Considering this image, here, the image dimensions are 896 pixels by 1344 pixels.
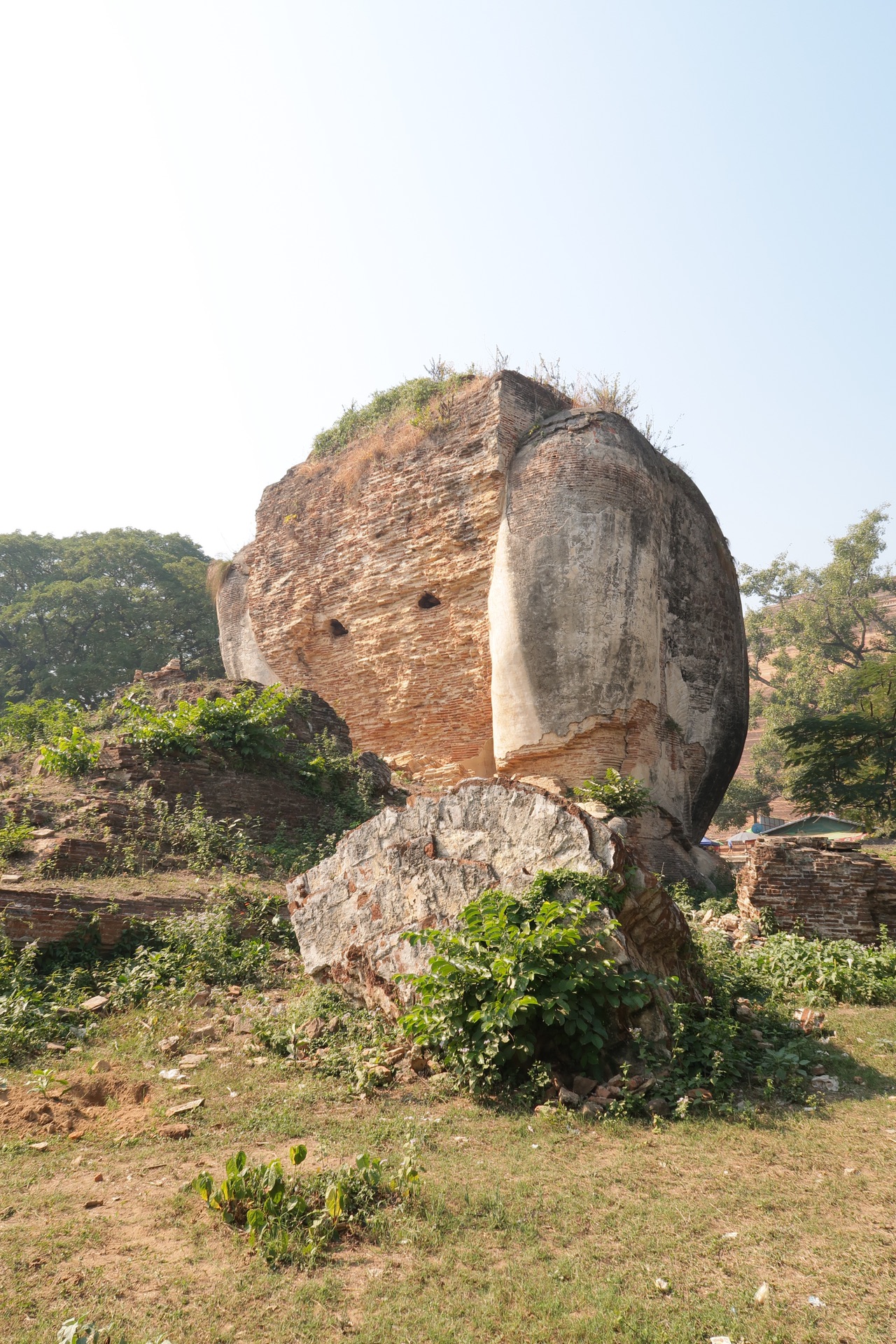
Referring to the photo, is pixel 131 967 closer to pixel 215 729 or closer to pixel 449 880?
pixel 449 880

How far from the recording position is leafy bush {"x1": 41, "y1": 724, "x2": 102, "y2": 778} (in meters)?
8.42

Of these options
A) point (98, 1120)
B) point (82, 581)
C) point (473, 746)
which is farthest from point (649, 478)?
point (82, 581)

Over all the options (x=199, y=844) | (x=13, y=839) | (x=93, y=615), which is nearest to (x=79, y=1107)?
(x=13, y=839)

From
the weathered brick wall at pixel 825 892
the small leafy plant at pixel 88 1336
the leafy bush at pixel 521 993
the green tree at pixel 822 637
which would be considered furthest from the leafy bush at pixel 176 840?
the green tree at pixel 822 637

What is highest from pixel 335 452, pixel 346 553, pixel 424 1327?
pixel 335 452

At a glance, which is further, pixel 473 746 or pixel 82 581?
pixel 82 581

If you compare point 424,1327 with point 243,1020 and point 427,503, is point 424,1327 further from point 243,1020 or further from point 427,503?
point 427,503

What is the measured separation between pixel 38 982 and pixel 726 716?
1009cm

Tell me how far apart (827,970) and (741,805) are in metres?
24.4

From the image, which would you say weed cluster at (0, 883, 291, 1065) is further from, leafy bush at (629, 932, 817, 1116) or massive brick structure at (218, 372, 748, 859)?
massive brick structure at (218, 372, 748, 859)

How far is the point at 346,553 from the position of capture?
1399cm

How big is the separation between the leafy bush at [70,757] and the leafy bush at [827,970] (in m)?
6.22

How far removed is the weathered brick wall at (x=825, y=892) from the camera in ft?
24.9

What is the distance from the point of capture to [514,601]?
11.4 meters
